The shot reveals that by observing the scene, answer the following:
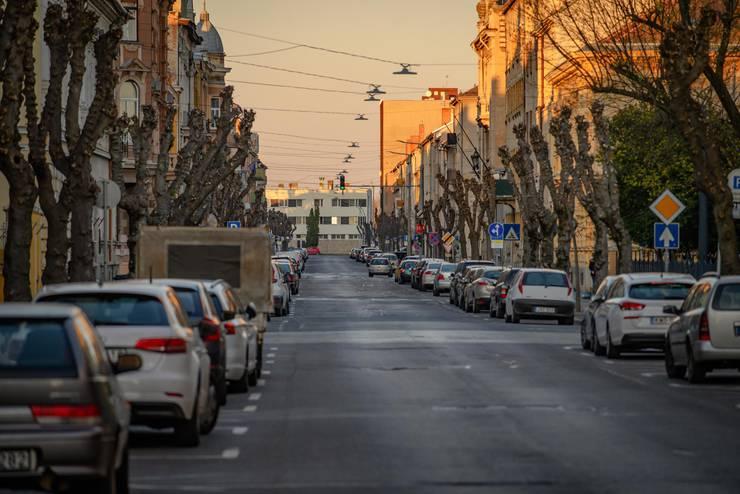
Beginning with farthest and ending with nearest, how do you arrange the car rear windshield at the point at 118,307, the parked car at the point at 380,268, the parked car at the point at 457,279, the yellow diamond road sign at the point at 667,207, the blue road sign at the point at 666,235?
1. the parked car at the point at 380,268
2. the parked car at the point at 457,279
3. the blue road sign at the point at 666,235
4. the yellow diamond road sign at the point at 667,207
5. the car rear windshield at the point at 118,307

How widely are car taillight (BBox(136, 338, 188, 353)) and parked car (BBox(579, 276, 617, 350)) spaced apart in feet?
56.3

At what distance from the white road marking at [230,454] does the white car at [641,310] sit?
15185mm

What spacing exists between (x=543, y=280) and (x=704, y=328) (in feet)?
75.0

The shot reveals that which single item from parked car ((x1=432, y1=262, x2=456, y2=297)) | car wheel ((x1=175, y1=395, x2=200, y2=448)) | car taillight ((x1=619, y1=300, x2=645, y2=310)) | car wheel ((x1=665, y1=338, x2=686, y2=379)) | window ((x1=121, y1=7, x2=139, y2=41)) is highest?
window ((x1=121, y1=7, x2=139, y2=41))

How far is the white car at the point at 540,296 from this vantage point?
4619 centimetres

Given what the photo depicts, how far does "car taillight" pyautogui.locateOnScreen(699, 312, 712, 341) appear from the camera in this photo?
23453 mm

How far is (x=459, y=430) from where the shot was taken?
17125 millimetres

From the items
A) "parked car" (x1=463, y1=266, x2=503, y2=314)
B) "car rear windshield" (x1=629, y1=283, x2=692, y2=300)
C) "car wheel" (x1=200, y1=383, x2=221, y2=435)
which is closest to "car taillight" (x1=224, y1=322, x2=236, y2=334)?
"car wheel" (x1=200, y1=383, x2=221, y2=435)

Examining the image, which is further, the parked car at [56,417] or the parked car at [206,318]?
the parked car at [206,318]

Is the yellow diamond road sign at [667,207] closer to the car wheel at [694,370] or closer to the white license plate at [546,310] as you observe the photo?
the white license plate at [546,310]

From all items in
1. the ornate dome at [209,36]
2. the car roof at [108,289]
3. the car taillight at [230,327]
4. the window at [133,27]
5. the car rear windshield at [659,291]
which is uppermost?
the ornate dome at [209,36]

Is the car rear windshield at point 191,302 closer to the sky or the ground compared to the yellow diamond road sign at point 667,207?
closer to the ground

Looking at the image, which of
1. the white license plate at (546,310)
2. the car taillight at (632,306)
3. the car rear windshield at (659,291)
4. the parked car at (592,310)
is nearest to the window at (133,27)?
the white license plate at (546,310)

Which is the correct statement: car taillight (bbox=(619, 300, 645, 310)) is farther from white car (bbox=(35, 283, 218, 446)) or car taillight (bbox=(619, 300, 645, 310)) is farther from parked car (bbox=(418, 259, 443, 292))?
parked car (bbox=(418, 259, 443, 292))
